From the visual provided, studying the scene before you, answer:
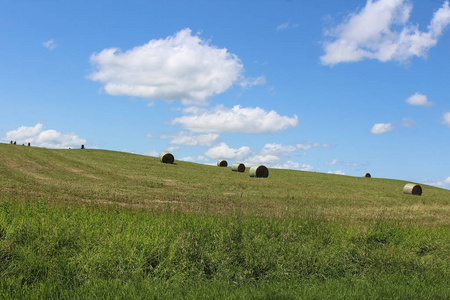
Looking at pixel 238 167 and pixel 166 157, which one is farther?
pixel 166 157

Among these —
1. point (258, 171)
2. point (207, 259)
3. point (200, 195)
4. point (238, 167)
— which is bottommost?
point (207, 259)

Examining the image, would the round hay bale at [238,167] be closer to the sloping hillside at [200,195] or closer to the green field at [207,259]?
the sloping hillside at [200,195]

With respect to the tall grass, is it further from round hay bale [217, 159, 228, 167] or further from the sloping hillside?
round hay bale [217, 159, 228, 167]

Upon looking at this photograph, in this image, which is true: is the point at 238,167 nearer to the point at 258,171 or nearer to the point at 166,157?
the point at 258,171

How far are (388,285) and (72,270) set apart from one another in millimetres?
6141

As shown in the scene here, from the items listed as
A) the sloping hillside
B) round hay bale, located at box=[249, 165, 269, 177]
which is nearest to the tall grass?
the sloping hillside

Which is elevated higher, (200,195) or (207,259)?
(200,195)

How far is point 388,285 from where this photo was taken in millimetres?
7219

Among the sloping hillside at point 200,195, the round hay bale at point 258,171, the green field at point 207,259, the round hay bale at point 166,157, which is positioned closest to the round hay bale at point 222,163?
the round hay bale at point 166,157

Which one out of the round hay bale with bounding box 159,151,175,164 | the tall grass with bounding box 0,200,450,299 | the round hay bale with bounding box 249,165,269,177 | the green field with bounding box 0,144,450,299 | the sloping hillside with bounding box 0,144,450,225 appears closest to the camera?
the green field with bounding box 0,144,450,299

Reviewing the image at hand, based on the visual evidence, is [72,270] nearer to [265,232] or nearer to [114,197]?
[265,232]

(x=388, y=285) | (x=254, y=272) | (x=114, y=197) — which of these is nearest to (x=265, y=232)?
(x=254, y=272)

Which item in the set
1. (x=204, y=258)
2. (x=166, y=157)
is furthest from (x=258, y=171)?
(x=204, y=258)

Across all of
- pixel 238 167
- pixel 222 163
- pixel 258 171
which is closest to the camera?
pixel 258 171
